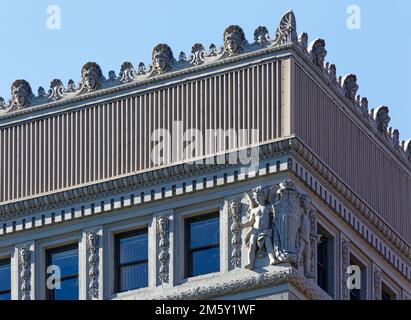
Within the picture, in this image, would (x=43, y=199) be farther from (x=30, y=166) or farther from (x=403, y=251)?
(x=403, y=251)

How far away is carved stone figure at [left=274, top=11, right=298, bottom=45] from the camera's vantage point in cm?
13700

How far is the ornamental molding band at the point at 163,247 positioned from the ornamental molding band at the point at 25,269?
418 cm

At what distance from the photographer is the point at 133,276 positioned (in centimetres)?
13775

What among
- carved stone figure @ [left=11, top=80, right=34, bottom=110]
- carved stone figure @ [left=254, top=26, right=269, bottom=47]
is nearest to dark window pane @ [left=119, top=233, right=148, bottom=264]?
carved stone figure @ [left=11, top=80, right=34, bottom=110]

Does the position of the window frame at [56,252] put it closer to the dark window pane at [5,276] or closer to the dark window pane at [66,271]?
the dark window pane at [66,271]

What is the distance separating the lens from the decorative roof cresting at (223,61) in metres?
137

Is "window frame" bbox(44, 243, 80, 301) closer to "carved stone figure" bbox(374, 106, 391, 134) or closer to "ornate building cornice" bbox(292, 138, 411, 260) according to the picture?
"ornate building cornice" bbox(292, 138, 411, 260)

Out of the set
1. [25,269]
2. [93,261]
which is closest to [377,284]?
[93,261]

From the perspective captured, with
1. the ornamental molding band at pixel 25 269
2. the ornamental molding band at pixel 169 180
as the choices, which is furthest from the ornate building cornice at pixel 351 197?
the ornamental molding band at pixel 25 269

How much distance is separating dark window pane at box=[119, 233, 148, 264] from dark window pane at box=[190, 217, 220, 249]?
1459 mm

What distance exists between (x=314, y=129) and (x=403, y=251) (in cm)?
626

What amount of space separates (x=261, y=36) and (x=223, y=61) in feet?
4.02

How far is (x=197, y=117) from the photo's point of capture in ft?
451

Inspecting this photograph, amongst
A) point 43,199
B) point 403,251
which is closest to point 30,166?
point 43,199
